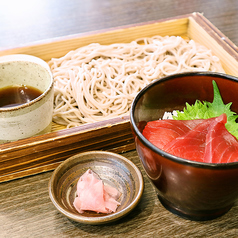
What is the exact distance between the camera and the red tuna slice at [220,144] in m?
0.85

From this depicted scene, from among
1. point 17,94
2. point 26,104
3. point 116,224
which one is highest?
point 26,104

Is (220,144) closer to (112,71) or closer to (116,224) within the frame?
(116,224)

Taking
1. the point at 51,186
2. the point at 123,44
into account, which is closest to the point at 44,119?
the point at 51,186

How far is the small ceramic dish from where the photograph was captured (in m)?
0.93

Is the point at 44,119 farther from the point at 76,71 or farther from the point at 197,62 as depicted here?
the point at 197,62

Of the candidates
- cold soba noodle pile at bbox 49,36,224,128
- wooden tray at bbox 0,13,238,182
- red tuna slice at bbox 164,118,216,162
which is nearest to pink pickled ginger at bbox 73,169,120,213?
wooden tray at bbox 0,13,238,182

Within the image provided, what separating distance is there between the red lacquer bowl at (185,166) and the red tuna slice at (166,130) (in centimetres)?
4

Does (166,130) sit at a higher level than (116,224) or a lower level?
higher

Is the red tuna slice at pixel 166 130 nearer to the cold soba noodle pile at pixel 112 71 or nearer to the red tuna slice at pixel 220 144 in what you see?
the red tuna slice at pixel 220 144

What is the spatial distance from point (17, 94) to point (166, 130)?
0.71 m

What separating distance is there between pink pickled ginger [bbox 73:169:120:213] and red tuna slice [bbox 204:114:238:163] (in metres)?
0.34

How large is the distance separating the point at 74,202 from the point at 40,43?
3.19 feet

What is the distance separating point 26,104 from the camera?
1.09m

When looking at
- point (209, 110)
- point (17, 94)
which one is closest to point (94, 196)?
point (209, 110)
